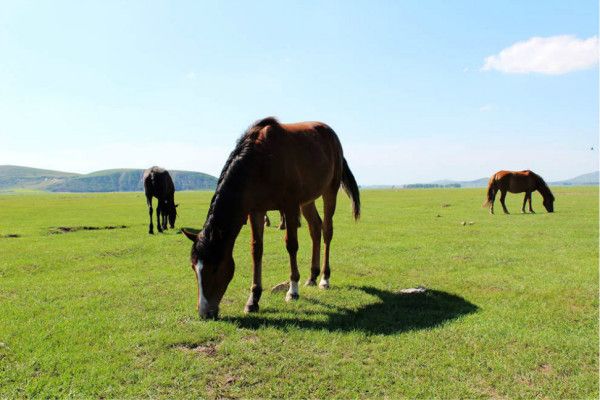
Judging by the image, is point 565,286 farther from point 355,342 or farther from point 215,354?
point 215,354

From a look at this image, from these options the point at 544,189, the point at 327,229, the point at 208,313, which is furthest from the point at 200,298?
the point at 544,189

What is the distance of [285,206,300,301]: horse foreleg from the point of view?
22.2 feet

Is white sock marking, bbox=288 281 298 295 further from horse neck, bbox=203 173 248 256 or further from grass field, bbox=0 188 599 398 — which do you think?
horse neck, bbox=203 173 248 256

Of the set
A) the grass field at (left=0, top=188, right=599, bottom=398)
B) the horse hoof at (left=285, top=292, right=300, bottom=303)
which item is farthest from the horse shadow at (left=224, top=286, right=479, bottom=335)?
the horse hoof at (left=285, top=292, right=300, bottom=303)

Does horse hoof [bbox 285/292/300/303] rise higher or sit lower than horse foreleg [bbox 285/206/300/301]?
lower

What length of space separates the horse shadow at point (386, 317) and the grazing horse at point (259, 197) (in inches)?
26.7

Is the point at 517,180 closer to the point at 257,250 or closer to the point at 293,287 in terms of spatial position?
the point at 293,287

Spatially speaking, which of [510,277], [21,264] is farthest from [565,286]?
[21,264]

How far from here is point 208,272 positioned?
5.80 metres

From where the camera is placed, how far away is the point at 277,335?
5.45m

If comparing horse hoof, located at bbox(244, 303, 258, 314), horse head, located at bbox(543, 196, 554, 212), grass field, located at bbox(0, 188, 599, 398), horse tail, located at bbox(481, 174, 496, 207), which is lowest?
grass field, located at bbox(0, 188, 599, 398)

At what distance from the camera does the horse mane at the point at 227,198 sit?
584 centimetres

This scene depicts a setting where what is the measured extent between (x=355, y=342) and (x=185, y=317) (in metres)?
2.70

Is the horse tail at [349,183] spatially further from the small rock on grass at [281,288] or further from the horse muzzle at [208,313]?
the horse muzzle at [208,313]
